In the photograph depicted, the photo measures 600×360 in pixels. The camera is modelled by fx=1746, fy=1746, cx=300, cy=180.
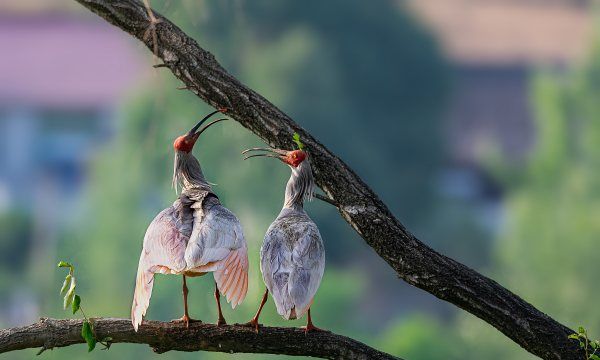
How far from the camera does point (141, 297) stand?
5539 millimetres

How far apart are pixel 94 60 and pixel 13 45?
8.17 feet

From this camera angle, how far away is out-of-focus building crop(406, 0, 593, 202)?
49.8 metres

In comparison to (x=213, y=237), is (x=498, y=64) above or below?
above

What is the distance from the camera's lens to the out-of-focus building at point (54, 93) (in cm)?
4841

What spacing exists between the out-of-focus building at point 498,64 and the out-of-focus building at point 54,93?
9.45m

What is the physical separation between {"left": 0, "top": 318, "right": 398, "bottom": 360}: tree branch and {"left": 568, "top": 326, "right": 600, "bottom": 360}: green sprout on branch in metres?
0.81

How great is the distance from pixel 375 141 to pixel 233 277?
42502mm

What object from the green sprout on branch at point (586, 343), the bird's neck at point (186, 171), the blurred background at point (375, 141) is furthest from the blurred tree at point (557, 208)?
the bird's neck at point (186, 171)

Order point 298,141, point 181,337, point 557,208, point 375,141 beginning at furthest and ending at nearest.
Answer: point 375,141 → point 557,208 → point 298,141 → point 181,337

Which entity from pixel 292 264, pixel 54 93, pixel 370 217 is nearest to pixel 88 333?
pixel 292 264

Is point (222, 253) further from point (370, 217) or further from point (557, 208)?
point (557, 208)

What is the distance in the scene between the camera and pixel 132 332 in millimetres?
5656

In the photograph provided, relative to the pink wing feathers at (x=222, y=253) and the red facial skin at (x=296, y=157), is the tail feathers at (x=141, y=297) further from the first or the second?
the red facial skin at (x=296, y=157)

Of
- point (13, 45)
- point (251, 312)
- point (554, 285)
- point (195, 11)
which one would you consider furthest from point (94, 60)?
point (195, 11)
